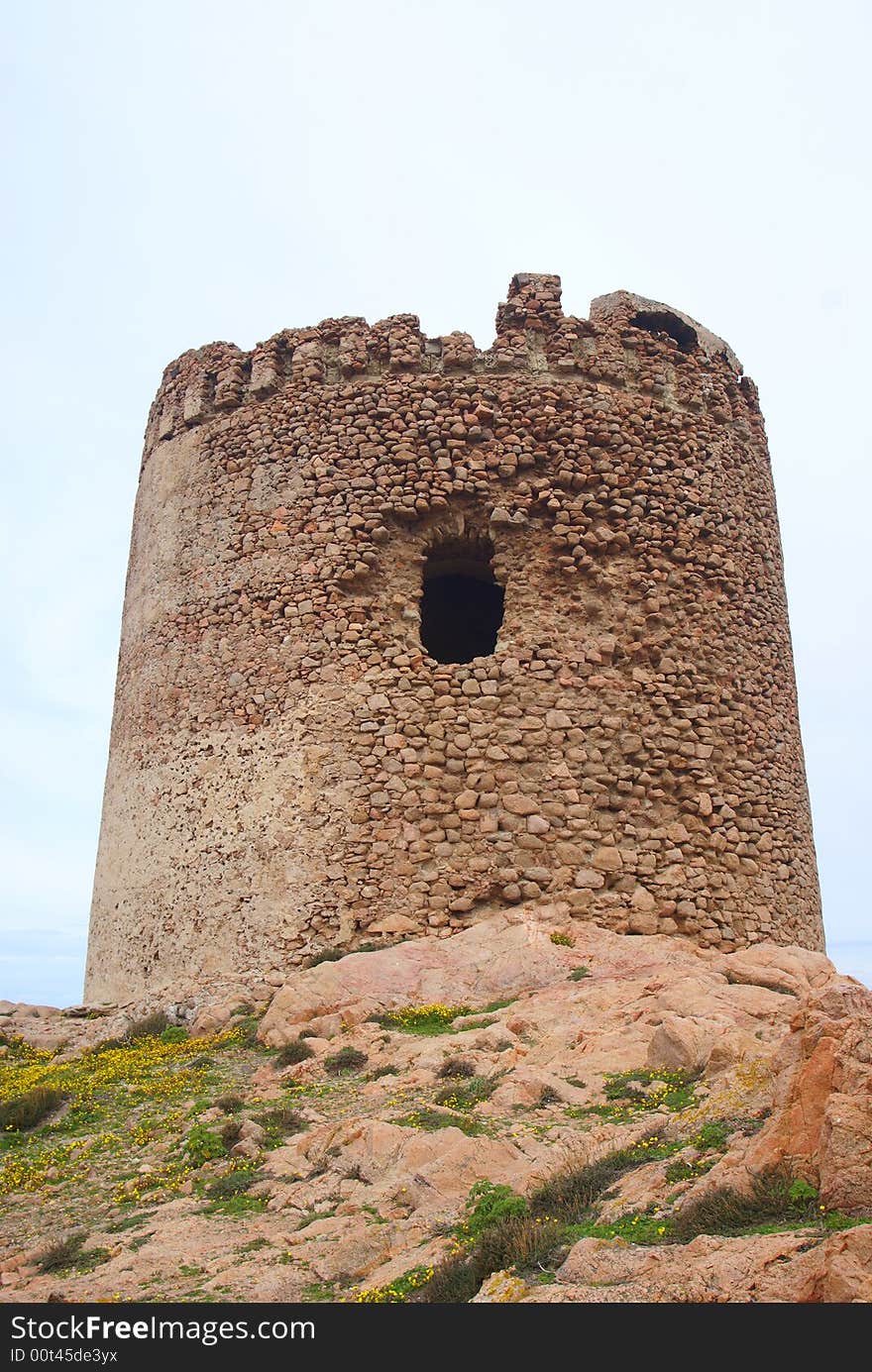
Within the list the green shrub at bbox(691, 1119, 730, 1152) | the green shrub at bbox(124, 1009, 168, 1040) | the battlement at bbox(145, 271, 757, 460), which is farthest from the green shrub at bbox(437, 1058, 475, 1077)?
the battlement at bbox(145, 271, 757, 460)

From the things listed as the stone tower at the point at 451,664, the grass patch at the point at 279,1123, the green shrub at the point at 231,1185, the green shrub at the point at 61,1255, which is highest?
the stone tower at the point at 451,664

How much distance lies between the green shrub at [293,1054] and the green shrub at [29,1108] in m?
1.41

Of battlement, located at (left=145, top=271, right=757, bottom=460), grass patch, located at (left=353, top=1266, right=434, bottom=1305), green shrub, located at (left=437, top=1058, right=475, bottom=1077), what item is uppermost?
battlement, located at (left=145, top=271, right=757, bottom=460)

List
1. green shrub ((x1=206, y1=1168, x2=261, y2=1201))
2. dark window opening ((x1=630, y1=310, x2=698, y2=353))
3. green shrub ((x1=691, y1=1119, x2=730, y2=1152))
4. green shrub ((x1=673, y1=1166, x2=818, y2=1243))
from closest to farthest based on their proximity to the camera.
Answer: green shrub ((x1=673, y1=1166, x2=818, y2=1243)) → green shrub ((x1=691, y1=1119, x2=730, y2=1152)) → green shrub ((x1=206, y1=1168, x2=261, y2=1201)) → dark window opening ((x1=630, y1=310, x2=698, y2=353))

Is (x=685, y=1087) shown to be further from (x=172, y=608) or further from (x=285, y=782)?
(x=172, y=608)

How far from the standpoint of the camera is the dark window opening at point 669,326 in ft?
37.6

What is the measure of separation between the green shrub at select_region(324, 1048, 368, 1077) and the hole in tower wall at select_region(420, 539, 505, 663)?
16.2 feet

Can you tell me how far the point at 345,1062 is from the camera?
6992 millimetres

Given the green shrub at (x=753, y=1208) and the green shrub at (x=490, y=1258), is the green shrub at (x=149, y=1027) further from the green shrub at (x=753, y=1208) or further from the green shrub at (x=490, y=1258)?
the green shrub at (x=753, y=1208)

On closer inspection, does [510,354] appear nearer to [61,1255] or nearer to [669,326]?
[669,326]

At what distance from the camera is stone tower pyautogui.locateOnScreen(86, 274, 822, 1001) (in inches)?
364

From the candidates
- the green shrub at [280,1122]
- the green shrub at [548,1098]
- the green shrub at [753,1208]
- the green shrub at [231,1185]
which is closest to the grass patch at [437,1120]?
the green shrub at [548,1098]

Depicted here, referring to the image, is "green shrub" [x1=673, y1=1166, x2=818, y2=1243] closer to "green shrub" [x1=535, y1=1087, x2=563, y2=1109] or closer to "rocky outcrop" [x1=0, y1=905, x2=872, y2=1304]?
"rocky outcrop" [x1=0, y1=905, x2=872, y2=1304]

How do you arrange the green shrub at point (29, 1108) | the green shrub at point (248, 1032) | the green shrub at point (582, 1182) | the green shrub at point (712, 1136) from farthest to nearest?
the green shrub at point (248, 1032), the green shrub at point (29, 1108), the green shrub at point (712, 1136), the green shrub at point (582, 1182)
